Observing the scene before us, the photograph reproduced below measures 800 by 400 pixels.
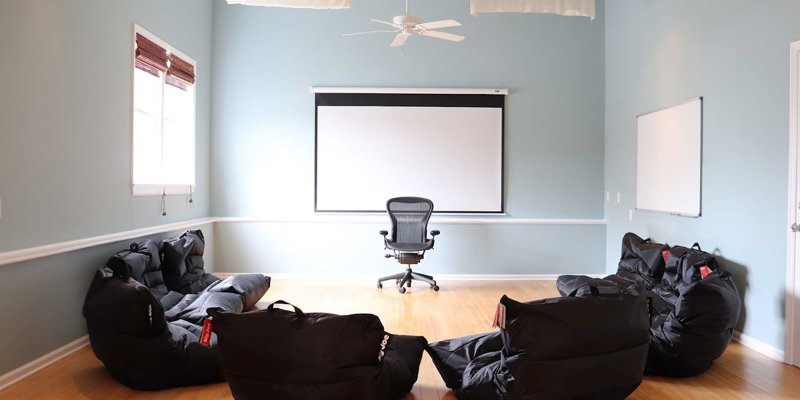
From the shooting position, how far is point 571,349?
7.60 feet

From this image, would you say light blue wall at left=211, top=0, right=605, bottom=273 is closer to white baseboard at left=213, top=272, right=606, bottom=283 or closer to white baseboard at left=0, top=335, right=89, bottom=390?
white baseboard at left=213, top=272, right=606, bottom=283

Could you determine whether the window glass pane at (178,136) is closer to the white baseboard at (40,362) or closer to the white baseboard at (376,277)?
the white baseboard at (376,277)

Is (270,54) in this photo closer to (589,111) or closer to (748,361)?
(589,111)

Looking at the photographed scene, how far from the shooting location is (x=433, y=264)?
20.8ft

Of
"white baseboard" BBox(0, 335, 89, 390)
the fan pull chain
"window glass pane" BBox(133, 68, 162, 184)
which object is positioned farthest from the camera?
the fan pull chain

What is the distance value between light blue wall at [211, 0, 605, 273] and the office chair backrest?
0.57m

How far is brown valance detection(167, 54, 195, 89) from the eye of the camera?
5.14 meters

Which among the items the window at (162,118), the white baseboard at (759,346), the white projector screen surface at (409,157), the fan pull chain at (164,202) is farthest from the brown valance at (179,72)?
the white baseboard at (759,346)

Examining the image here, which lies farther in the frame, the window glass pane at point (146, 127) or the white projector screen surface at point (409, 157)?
the white projector screen surface at point (409, 157)

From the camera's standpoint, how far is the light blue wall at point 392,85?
6.30 metres

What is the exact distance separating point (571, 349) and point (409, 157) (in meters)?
4.22

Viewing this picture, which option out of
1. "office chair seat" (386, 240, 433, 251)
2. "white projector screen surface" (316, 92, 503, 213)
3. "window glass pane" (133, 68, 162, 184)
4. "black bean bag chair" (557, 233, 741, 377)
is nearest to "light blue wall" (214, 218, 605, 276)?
"white projector screen surface" (316, 92, 503, 213)

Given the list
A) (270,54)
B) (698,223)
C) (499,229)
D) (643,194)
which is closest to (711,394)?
(698,223)

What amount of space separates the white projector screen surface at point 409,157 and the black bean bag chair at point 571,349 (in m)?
3.87
